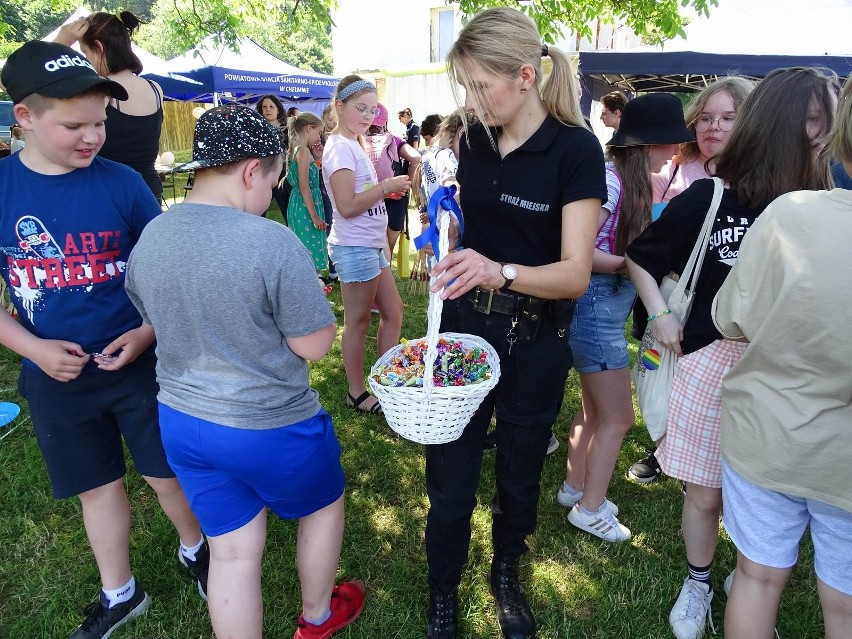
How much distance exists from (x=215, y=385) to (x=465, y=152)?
1143 millimetres

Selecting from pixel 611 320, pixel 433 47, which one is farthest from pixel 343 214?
pixel 433 47

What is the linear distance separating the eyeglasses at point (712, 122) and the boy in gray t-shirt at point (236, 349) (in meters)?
2.12

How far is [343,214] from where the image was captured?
3387 millimetres

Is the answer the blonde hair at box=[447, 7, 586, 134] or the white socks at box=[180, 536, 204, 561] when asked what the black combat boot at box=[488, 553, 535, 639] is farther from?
the blonde hair at box=[447, 7, 586, 134]

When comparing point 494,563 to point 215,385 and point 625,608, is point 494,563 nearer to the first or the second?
point 625,608

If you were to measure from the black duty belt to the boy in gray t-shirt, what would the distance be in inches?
19.6

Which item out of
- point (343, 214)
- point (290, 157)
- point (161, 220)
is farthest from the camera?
point (290, 157)

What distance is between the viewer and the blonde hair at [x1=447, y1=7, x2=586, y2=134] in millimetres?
1631

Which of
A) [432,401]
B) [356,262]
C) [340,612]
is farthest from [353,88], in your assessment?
[340,612]

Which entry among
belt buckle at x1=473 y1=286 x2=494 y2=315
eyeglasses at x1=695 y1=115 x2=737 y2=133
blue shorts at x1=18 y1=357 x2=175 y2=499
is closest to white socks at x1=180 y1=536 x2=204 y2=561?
blue shorts at x1=18 y1=357 x2=175 y2=499

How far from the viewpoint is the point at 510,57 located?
5.34ft

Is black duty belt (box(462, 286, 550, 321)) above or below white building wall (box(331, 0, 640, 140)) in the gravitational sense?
below

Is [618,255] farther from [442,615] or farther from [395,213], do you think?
[395,213]

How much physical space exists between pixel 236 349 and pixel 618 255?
159cm
